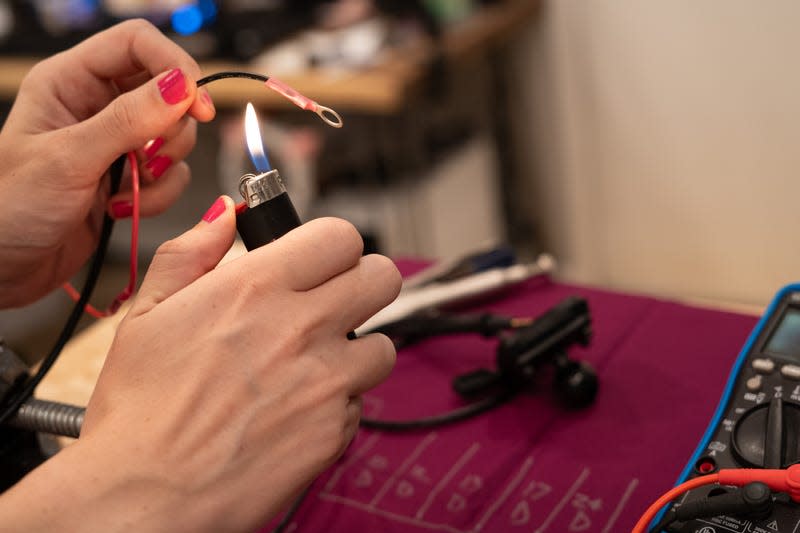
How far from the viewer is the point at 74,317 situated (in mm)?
631

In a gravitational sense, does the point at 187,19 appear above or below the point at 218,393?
above

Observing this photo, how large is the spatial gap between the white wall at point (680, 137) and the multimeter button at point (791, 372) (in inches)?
29.0

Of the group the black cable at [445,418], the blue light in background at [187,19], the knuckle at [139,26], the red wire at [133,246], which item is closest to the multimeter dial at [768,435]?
the black cable at [445,418]

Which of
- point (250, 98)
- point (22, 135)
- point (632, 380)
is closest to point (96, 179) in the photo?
point (22, 135)

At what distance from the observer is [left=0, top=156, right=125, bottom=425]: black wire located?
583 millimetres

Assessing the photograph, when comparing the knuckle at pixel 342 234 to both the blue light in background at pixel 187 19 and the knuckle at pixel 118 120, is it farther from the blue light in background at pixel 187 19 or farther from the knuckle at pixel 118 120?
the blue light in background at pixel 187 19

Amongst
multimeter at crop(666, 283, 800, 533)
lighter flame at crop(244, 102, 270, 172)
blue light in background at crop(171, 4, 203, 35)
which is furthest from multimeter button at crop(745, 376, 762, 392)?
blue light in background at crop(171, 4, 203, 35)

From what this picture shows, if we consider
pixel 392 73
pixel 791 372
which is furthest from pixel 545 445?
pixel 392 73

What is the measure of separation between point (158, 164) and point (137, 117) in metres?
0.13

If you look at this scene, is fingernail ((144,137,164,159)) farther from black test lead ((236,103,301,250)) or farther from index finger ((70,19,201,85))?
black test lead ((236,103,301,250))

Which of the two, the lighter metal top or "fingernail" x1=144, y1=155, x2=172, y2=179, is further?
"fingernail" x1=144, y1=155, x2=172, y2=179

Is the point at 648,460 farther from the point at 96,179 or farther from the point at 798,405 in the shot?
the point at 96,179

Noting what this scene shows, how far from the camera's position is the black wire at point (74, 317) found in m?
0.58

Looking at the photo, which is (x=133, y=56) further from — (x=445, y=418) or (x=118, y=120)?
(x=445, y=418)
